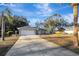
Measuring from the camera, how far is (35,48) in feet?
23.5

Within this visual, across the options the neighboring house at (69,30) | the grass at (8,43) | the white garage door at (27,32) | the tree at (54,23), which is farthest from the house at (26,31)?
the neighboring house at (69,30)

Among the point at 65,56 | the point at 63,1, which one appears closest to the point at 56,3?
the point at 63,1

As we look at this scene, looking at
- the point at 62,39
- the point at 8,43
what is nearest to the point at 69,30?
the point at 62,39

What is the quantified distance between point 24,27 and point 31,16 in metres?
0.25

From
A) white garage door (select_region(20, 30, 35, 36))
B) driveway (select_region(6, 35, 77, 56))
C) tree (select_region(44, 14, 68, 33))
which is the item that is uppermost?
tree (select_region(44, 14, 68, 33))

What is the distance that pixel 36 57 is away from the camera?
6.91 m

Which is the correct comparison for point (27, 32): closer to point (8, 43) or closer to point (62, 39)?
point (8, 43)

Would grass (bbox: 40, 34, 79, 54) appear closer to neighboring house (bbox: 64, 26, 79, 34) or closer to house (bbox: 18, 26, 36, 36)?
neighboring house (bbox: 64, 26, 79, 34)

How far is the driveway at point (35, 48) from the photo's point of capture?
7016 mm

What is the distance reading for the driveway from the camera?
702 centimetres

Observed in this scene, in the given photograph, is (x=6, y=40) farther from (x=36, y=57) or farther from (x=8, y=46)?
(x=36, y=57)

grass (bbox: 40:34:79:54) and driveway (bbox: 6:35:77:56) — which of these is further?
grass (bbox: 40:34:79:54)

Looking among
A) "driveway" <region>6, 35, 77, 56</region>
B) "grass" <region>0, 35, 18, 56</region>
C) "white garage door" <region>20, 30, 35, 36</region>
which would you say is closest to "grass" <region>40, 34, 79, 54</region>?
"driveway" <region>6, 35, 77, 56</region>

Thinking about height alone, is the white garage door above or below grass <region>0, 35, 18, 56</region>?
above
